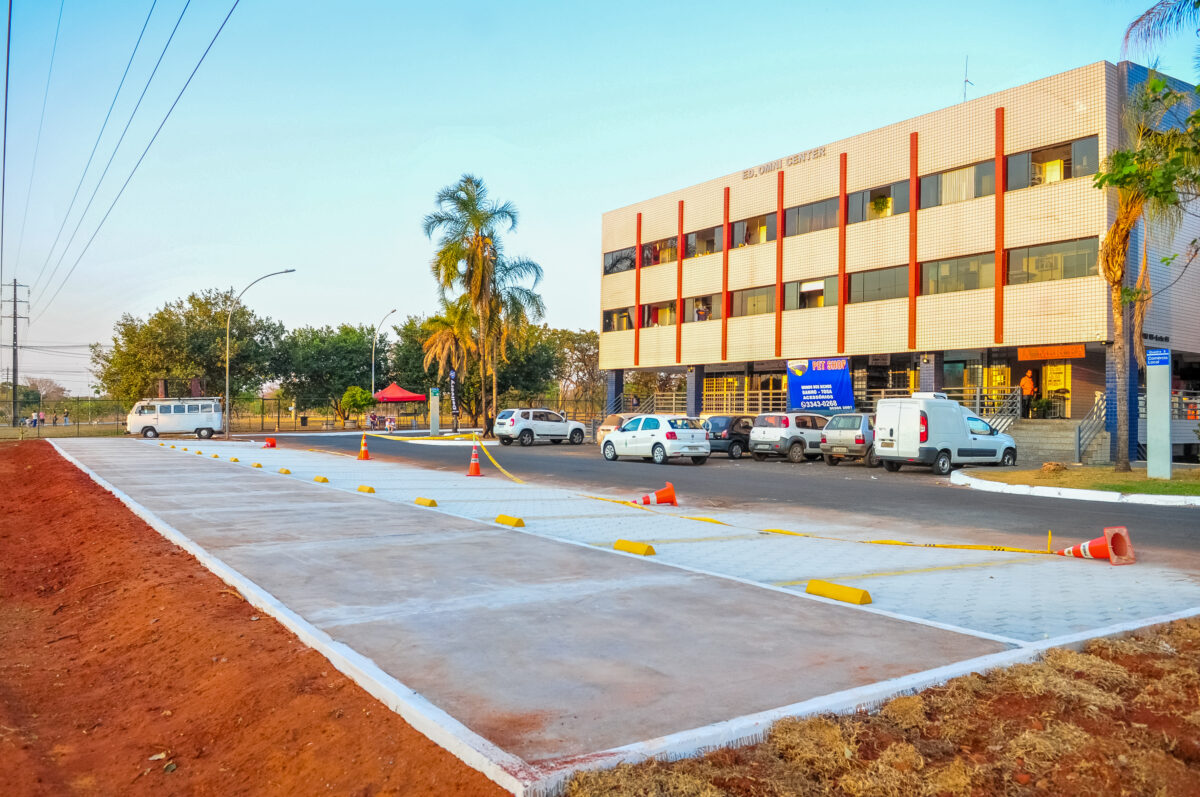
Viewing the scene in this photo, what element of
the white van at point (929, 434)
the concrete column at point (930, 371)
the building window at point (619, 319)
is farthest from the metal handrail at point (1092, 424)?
the building window at point (619, 319)

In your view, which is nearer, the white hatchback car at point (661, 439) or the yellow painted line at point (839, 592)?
the yellow painted line at point (839, 592)

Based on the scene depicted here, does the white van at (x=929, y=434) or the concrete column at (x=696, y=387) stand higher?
the concrete column at (x=696, y=387)

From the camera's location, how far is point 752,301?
4250 cm

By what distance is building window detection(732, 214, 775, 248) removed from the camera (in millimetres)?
41594

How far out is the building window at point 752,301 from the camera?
41.5 meters

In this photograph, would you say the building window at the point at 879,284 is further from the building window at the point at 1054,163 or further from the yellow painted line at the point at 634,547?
the yellow painted line at the point at 634,547

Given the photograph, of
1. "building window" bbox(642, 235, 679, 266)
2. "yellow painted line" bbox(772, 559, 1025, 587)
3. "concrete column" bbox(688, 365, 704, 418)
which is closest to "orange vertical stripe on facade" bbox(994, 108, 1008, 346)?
"concrete column" bbox(688, 365, 704, 418)

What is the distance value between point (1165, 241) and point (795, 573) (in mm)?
28907

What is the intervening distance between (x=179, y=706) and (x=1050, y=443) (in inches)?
1148

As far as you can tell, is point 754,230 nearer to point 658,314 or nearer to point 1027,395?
point 658,314

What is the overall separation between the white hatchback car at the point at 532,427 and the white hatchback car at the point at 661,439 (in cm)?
1056

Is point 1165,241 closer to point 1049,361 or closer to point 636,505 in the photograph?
point 1049,361

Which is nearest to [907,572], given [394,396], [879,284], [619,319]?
[879,284]

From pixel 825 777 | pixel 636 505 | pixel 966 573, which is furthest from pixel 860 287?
pixel 825 777
